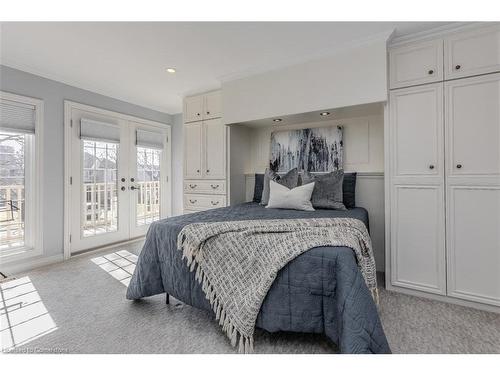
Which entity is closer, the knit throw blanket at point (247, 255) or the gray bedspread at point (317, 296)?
the gray bedspread at point (317, 296)

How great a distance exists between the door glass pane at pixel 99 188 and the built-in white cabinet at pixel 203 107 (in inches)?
50.1

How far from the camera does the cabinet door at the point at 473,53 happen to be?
6.22 feet

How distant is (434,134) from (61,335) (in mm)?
3091

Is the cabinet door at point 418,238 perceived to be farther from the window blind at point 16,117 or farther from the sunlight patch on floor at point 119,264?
the window blind at point 16,117

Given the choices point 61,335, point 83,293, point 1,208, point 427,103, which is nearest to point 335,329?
point 61,335

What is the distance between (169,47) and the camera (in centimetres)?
239

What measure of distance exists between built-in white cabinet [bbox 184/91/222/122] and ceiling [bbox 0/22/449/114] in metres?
0.19

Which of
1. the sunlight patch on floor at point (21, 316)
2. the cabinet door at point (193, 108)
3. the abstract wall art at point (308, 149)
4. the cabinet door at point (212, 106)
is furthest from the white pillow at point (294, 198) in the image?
the sunlight patch on floor at point (21, 316)

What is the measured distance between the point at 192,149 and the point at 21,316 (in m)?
2.41

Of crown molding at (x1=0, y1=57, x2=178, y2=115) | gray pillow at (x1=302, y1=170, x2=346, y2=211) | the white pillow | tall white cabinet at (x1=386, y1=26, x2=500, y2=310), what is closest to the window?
crown molding at (x1=0, y1=57, x2=178, y2=115)

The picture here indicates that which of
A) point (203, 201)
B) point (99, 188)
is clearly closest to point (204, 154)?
point (203, 201)

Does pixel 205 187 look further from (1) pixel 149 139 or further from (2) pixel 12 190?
(2) pixel 12 190
